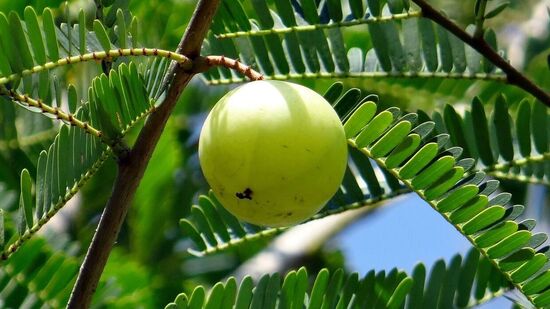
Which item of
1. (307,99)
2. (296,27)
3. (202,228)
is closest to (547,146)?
(296,27)

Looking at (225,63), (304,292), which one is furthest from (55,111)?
(304,292)

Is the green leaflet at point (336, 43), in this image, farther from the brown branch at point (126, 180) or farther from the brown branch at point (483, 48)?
the brown branch at point (126, 180)


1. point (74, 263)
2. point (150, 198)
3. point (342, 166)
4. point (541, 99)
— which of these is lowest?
point (150, 198)

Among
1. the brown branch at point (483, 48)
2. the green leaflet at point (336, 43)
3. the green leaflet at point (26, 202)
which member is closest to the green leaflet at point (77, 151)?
the green leaflet at point (26, 202)

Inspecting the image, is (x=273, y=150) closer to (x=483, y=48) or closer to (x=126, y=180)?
(x=126, y=180)

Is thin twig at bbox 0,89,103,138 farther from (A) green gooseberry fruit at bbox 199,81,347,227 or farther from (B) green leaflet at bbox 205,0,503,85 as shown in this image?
(B) green leaflet at bbox 205,0,503,85

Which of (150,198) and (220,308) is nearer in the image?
(220,308)

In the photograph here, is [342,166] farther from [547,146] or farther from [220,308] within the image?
[547,146]
